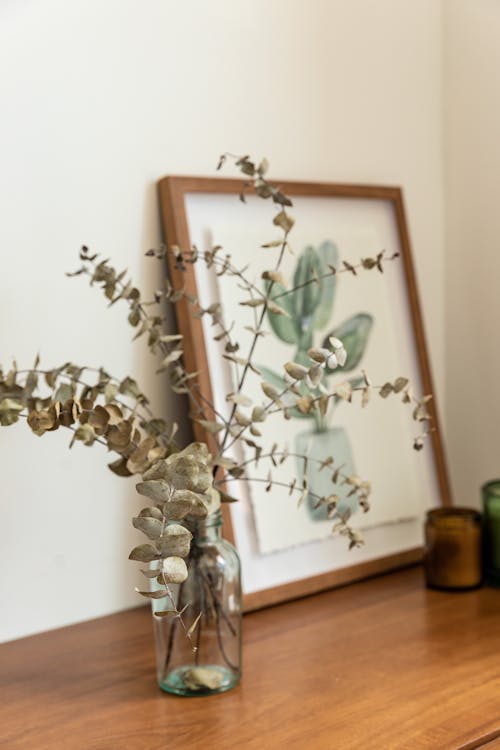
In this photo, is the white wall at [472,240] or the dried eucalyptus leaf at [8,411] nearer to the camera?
the dried eucalyptus leaf at [8,411]

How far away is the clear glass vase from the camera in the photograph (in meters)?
1.01

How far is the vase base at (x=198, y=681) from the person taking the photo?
1.00 metres

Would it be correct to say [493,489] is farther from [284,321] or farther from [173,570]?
[173,570]

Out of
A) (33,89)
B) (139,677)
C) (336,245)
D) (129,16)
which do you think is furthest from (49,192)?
(139,677)

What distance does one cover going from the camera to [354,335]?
1.41 meters

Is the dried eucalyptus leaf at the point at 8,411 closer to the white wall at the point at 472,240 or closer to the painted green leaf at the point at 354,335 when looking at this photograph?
the painted green leaf at the point at 354,335

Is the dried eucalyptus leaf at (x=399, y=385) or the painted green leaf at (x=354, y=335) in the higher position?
the painted green leaf at (x=354, y=335)

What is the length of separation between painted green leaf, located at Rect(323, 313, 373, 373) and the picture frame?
31 mm

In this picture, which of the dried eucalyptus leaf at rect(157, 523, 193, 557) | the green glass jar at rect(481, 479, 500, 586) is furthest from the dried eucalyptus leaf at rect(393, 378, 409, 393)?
the green glass jar at rect(481, 479, 500, 586)

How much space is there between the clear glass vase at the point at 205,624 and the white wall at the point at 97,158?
0.72 ft

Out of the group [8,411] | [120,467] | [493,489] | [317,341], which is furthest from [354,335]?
[8,411]

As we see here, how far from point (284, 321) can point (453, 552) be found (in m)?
0.40

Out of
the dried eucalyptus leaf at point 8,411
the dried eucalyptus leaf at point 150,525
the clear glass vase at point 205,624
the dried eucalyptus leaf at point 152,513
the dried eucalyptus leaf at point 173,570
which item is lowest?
the clear glass vase at point 205,624

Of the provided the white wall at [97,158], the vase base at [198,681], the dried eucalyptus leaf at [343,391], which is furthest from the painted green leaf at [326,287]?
the vase base at [198,681]
